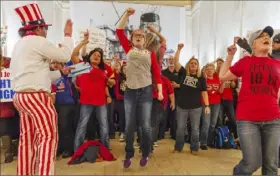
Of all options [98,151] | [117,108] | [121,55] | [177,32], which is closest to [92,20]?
[121,55]

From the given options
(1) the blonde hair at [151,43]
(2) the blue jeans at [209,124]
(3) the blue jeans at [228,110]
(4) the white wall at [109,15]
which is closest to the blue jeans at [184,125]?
(2) the blue jeans at [209,124]

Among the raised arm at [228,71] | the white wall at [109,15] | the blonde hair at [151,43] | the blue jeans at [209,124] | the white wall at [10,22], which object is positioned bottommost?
the blue jeans at [209,124]

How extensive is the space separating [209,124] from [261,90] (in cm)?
228

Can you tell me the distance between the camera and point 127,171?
116 inches

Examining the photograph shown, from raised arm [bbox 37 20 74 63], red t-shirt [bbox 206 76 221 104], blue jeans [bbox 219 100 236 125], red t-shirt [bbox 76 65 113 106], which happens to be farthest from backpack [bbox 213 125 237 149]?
raised arm [bbox 37 20 74 63]

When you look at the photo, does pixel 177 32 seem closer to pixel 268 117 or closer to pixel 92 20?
pixel 92 20

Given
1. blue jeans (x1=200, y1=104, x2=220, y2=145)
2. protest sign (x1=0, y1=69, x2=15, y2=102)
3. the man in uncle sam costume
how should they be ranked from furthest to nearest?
blue jeans (x1=200, y1=104, x2=220, y2=145), protest sign (x1=0, y1=69, x2=15, y2=102), the man in uncle sam costume

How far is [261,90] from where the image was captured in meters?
1.98

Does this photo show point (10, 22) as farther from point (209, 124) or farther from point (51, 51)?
point (209, 124)

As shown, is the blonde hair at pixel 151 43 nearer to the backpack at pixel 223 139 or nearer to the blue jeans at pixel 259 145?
the blue jeans at pixel 259 145

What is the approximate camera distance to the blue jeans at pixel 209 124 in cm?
411

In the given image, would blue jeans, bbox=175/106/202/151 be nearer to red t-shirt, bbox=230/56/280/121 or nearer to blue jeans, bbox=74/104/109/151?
blue jeans, bbox=74/104/109/151

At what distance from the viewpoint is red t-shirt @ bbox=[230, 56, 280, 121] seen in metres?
1.97

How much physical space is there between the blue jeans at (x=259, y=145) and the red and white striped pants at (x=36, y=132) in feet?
5.07
